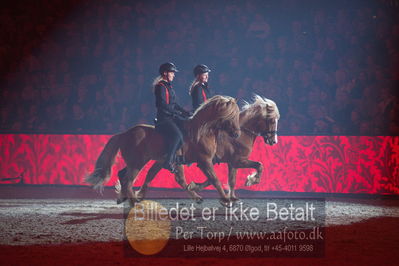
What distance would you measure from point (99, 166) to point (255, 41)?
22.9ft

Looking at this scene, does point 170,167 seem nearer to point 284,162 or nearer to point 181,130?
point 181,130

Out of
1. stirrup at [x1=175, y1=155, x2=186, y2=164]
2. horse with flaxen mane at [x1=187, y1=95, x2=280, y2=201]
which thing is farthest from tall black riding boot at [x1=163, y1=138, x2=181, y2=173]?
horse with flaxen mane at [x1=187, y1=95, x2=280, y2=201]

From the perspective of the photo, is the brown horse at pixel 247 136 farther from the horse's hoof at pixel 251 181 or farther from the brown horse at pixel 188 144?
the brown horse at pixel 188 144

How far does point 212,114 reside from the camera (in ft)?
27.1

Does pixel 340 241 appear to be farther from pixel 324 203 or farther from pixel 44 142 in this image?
pixel 44 142

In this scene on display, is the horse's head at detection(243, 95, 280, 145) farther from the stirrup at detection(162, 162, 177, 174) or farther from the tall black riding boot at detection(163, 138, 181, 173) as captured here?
the stirrup at detection(162, 162, 177, 174)

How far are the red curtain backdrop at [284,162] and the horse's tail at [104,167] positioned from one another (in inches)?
46.0

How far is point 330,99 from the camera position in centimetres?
1280

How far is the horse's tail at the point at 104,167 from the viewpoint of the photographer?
8.67m

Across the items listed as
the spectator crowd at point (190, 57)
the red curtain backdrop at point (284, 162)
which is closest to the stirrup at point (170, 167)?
the red curtain backdrop at point (284, 162)

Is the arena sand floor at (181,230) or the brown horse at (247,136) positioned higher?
the brown horse at (247,136)

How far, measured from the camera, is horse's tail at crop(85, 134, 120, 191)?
8672mm

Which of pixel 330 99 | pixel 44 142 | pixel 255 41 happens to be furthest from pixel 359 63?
pixel 44 142

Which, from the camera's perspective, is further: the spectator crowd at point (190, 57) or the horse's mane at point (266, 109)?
the spectator crowd at point (190, 57)
